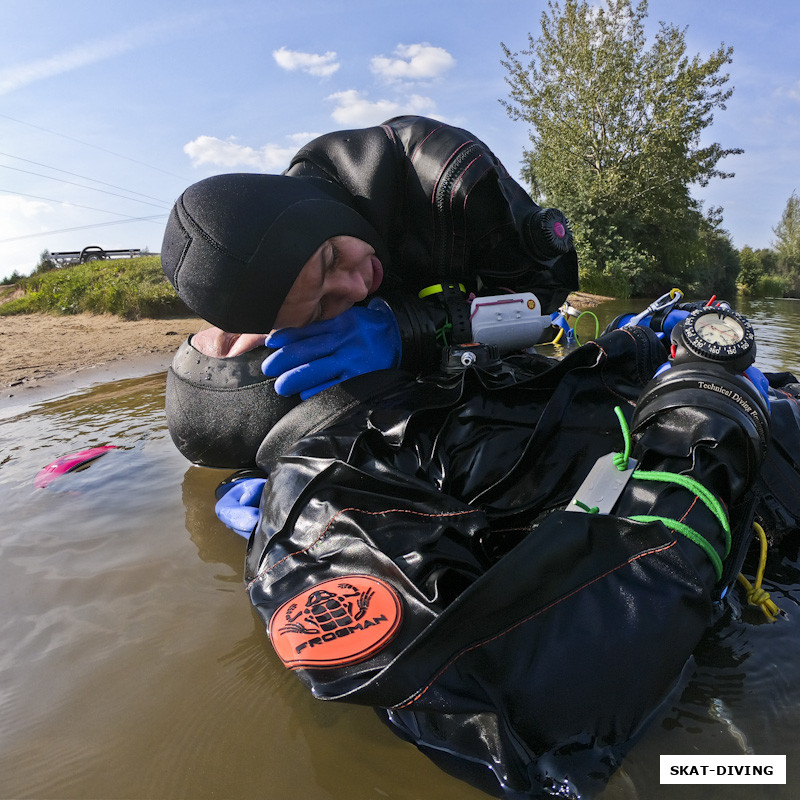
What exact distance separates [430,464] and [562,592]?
0.49 metres

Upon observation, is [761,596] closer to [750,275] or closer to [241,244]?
[241,244]

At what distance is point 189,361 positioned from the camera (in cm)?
186

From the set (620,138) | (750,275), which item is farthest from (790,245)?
(620,138)

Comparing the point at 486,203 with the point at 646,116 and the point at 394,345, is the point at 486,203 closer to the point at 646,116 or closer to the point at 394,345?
the point at 394,345

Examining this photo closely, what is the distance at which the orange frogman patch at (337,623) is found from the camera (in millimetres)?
834

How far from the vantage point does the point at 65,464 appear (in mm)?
2166

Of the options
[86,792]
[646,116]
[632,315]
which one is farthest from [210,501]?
[646,116]

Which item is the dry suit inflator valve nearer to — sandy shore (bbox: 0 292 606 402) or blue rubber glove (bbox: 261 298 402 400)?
blue rubber glove (bbox: 261 298 402 400)

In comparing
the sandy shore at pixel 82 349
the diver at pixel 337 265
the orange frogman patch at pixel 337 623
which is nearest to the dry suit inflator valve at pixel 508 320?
the diver at pixel 337 265

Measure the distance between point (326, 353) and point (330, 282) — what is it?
0.20m

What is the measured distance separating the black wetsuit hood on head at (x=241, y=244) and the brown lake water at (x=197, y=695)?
682mm

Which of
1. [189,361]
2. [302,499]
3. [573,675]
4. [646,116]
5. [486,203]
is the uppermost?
[646,116]

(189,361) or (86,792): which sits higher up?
(189,361)

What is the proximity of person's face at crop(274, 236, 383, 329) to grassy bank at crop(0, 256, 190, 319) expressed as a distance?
6.79m
